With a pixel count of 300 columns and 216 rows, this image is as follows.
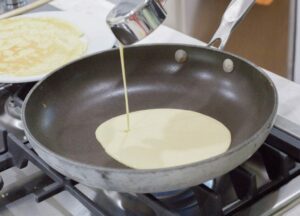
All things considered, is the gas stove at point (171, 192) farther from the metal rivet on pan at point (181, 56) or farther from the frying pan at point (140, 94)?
the metal rivet on pan at point (181, 56)

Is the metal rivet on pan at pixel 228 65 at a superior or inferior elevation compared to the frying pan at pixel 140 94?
superior

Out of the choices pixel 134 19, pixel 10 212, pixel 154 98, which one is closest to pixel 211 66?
pixel 154 98

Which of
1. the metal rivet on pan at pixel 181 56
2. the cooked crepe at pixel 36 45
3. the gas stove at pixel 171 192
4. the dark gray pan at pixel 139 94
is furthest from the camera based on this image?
the cooked crepe at pixel 36 45

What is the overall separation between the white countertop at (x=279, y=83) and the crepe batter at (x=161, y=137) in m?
0.09

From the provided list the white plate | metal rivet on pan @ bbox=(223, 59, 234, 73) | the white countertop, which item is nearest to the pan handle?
metal rivet on pan @ bbox=(223, 59, 234, 73)

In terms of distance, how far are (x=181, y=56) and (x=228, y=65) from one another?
81 millimetres

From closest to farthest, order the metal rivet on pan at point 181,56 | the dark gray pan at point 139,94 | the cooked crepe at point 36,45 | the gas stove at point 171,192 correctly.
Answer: the gas stove at point 171,192
the dark gray pan at point 139,94
the metal rivet on pan at point 181,56
the cooked crepe at point 36,45

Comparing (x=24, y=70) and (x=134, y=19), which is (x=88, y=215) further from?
(x=24, y=70)

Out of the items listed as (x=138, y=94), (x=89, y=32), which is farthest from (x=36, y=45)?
(x=138, y=94)

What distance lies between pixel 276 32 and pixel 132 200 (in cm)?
116

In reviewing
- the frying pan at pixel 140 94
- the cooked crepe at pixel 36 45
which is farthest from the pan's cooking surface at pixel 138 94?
the cooked crepe at pixel 36 45

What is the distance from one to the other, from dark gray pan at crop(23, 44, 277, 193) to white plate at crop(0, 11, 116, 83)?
0.09 m

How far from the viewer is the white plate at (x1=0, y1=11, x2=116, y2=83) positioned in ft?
2.72

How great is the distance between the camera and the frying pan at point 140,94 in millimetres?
684
